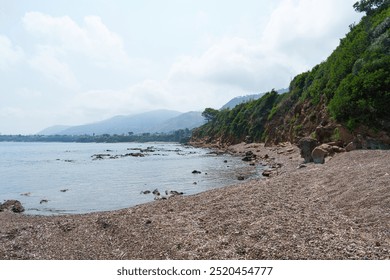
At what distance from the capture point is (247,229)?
460 inches

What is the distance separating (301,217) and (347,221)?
66.5 inches

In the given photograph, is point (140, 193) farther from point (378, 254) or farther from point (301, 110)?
point (301, 110)

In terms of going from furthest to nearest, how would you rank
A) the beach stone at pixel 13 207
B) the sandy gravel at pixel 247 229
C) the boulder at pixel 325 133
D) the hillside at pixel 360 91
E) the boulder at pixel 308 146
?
the boulder at pixel 325 133
the boulder at pixel 308 146
the hillside at pixel 360 91
the beach stone at pixel 13 207
the sandy gravel at pixel 247 229

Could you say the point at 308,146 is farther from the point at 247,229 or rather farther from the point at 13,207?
the point at 13,207

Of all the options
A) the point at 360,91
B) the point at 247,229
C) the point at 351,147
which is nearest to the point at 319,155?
the point at 351,147

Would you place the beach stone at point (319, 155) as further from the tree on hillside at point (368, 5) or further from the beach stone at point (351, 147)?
the tree on hillside at point (368, 5)

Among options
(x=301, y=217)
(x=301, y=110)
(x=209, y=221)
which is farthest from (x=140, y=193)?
(x=301, y=110)

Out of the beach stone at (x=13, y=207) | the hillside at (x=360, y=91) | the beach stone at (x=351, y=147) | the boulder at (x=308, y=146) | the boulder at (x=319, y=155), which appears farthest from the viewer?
the boulder at (x=308, y=146)

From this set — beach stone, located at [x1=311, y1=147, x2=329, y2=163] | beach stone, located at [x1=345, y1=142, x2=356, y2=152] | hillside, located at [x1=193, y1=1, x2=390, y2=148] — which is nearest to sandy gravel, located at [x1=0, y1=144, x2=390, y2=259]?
beach stone, located at [x1=345, y1=142, x2=356, y2=152]

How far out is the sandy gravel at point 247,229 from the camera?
9.65 metres

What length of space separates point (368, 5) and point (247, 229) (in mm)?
42814

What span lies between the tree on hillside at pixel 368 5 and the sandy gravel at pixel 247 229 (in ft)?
106

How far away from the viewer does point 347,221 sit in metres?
11.7

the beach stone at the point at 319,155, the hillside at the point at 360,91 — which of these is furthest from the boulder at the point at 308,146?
the beach stone at the point at 319,155
